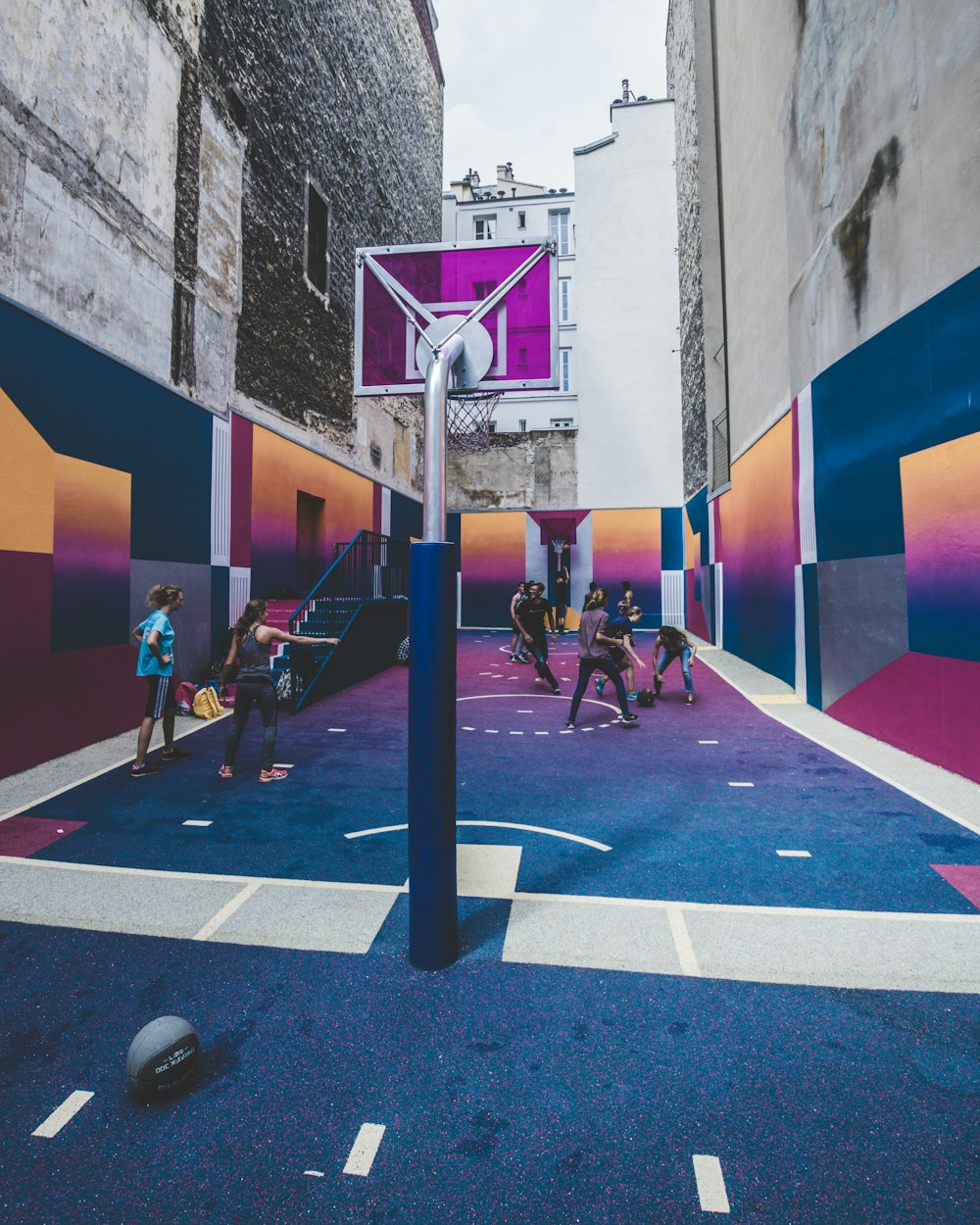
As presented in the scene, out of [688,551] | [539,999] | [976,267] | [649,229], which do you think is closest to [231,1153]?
[539,999]

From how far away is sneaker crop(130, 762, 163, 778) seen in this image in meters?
5.93

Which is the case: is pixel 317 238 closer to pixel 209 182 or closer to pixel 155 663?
pixel 209 182

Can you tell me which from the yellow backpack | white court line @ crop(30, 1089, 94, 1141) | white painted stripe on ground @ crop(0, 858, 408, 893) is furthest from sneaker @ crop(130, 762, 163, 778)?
white court line @ crop(30, 1089, 94, 1141)

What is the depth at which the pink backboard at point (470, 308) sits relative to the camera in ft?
13.4

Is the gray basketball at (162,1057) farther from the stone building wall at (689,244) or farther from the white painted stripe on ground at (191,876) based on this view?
the stone building wall at (689,244)

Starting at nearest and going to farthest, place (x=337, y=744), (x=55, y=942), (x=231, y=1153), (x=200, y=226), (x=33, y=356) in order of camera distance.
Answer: (x=231, y=1153) → (x=55, y=942) → (x=33, y=356) → (x=337, y=744) → (x=200, y=226)

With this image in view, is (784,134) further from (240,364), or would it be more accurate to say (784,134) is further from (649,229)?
(649,229)

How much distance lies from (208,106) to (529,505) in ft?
47.2

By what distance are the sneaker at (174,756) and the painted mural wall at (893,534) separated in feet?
24.0

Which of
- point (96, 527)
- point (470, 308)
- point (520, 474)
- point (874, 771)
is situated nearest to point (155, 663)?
point (96, 527)

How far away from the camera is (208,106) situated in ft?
31.2

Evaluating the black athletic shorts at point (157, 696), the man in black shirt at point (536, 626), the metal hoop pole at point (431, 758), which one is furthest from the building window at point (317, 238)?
the metal hoop pole at point (431, 758)

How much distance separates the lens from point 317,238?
13773 mm

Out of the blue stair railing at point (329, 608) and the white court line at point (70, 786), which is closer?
the white court line at point (70, 786)
